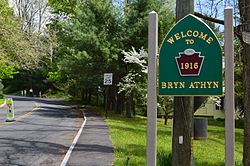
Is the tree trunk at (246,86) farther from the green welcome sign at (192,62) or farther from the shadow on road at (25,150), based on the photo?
the shadow on road at (25,150)

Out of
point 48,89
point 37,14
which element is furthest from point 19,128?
point 48,89

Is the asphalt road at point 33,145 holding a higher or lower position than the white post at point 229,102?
lower

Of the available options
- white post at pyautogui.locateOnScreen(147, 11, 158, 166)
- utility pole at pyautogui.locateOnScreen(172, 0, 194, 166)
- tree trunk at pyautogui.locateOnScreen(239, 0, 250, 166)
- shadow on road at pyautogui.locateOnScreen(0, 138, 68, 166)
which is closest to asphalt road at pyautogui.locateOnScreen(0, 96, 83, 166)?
shadow on road at pyautogui.locateOnScreen(0, 138, 68, 166)

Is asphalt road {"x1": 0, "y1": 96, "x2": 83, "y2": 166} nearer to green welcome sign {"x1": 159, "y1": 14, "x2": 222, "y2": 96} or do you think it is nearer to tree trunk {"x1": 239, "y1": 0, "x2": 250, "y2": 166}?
tree trunk {"x1": 239, "y1": 0, "x2": 250, "y2": 166}

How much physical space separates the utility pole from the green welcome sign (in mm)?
778

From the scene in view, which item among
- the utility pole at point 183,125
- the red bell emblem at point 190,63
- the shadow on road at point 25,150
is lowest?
the shadow on road at point 25,150

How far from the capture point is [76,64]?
29016 mm

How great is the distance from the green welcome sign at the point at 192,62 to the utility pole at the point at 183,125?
778 mm

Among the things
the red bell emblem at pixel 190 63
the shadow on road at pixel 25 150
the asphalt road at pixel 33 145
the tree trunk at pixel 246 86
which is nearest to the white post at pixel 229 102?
the red bell emblem at pixel 190 63

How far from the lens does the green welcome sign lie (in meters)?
4.97

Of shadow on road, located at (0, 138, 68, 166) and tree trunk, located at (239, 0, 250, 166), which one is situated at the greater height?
tree trunk, located at (239, 0, 250, 166)

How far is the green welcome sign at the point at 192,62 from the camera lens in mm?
4969

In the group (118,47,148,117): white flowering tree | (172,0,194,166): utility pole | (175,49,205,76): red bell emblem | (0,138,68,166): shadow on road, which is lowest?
(0,138,68,166): shadow on road

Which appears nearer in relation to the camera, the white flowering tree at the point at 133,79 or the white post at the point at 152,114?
the white post at the point at 152,114
